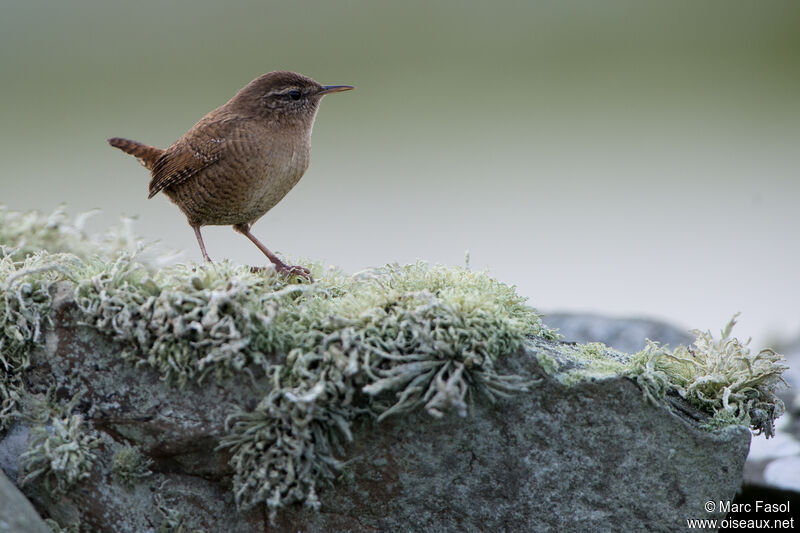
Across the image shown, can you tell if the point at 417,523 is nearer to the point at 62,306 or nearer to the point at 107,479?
the point at 107,479

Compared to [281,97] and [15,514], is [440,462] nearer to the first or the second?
[15,514]

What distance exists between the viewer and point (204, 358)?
1767mm

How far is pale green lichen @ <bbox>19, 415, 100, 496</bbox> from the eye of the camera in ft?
5.85

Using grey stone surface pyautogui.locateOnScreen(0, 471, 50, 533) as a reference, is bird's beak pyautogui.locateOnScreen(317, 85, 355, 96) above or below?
above

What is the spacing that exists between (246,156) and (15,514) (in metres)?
1.37

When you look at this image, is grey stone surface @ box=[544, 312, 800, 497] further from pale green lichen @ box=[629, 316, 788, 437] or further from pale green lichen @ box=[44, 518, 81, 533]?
pale green lichen @ box=[44, 518, 81, 533]

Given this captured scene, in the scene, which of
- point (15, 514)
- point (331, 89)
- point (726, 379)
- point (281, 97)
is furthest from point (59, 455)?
point (726, 379)

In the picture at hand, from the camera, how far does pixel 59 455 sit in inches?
70.4

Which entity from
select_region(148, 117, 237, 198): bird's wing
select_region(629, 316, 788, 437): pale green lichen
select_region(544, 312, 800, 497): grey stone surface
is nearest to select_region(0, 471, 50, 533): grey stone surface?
select_region(148, 117, 237, 198): bird's wing

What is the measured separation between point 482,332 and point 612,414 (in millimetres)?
413

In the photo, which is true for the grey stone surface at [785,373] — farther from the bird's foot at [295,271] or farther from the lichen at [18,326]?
the lichen at [18,326]

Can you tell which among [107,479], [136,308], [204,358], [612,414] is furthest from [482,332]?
[107,479]

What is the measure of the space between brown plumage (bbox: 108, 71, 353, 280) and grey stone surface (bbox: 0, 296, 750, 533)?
73 cm

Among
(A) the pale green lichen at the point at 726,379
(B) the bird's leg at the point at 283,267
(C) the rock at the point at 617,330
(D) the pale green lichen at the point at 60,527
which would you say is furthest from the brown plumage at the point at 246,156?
(C) the rock at the point at 617,330
